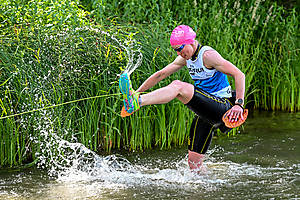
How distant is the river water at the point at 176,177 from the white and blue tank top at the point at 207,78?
37.1 inches

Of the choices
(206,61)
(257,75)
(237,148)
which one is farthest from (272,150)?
(257,75)

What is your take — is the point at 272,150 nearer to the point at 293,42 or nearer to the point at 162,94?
the point at 162,94

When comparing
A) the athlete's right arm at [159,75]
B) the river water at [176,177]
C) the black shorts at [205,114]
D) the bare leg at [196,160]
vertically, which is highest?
the athlete's right arm at [159,75]

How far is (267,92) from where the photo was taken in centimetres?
889

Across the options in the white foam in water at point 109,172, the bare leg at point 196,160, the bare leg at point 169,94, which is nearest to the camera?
the bare leg at point 169,94

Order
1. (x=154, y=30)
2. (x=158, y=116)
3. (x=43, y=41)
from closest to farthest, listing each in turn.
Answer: (x=43, y=41), (x=158, y=116), (x=154, y=30)

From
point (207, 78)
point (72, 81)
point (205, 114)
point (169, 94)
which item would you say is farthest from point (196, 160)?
point (72, 81)

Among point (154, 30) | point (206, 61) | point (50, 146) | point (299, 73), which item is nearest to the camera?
point (206, 61)

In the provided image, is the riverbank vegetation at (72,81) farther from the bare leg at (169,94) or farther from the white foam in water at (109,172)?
the bare leg at (169,94)

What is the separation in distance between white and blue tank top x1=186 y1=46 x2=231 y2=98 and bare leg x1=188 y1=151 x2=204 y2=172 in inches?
29.5

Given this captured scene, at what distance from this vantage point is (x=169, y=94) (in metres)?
4.44

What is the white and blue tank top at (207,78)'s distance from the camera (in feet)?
15.6

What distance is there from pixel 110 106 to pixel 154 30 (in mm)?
1616

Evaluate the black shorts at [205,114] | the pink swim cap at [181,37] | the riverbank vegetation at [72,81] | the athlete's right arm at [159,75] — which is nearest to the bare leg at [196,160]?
the black shorts at [205,114]
